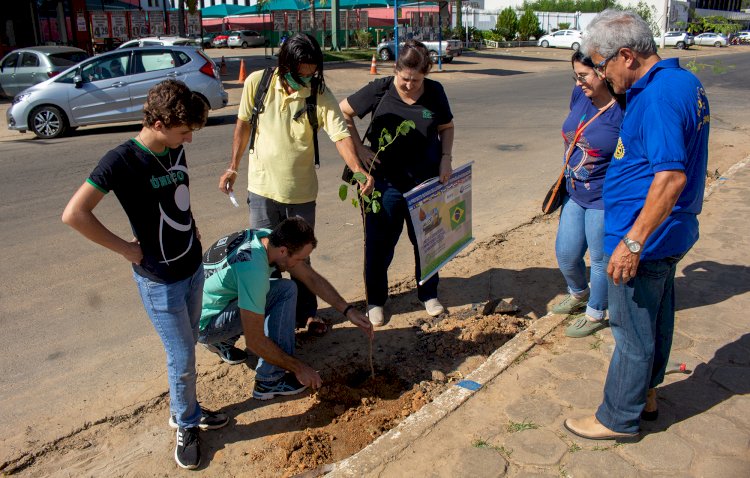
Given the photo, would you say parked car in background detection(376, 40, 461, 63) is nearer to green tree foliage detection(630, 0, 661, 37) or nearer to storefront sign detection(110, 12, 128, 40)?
storefront sign detection(110, 12, 128, 40)

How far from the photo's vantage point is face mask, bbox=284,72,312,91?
3715 millimetres

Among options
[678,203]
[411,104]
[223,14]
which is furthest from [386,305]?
[223,14]

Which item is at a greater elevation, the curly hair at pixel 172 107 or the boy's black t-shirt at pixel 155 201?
the curly hair at pixel 172 107

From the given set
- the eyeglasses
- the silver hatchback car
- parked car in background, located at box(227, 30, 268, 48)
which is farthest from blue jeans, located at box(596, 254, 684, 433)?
parked car in background, located at box(227, 30, 268, 48)

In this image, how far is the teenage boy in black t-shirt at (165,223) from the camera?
2604 mm

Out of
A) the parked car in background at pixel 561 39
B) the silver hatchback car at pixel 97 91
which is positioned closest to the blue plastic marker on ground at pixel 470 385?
the silver hatchback car at pixel 97 91

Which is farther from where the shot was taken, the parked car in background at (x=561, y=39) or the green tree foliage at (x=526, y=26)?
the green tree foliage at (x=526, y=26)

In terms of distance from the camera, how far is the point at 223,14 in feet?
154

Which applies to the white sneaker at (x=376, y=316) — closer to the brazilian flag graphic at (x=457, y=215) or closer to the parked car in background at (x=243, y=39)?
the brazilian flag graphic at (x=457, y=215)

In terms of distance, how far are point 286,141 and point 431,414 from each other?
180cm

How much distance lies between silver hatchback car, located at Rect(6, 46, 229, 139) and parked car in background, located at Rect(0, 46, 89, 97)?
13.2 ft

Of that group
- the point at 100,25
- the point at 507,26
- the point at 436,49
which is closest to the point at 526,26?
the point at 507,26

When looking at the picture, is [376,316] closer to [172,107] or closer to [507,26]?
[172,107]

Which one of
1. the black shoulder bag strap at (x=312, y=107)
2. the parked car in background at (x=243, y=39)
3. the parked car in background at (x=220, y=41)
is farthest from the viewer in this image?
the parked car in background at (x=220, y=41)
